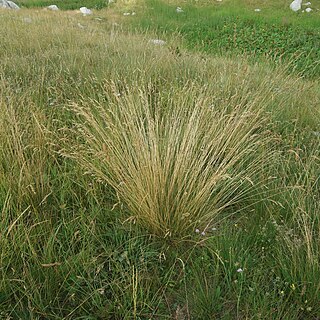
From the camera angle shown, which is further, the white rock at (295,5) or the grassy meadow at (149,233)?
the white rock at (295,5)

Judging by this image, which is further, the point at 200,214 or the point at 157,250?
the point at 200,214

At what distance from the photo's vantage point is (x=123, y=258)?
1879 mm

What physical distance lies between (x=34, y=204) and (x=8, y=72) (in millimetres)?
2424

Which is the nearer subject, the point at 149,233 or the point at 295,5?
the point at 149,233

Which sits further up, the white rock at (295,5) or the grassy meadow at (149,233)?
the white rock at (295,5)

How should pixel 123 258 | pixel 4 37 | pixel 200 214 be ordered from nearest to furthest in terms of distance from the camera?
pixel 123 258 < pixel 200 214 < pixel 4 37

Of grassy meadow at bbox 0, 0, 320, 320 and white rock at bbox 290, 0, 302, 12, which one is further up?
white rock at bbox 290, 0, 302, 12

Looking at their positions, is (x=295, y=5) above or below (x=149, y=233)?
above

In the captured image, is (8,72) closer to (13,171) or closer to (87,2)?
(13,171)

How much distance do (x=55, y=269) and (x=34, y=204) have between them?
0.57 metres

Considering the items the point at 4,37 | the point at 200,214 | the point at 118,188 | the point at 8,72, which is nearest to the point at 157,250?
the point at 200,214

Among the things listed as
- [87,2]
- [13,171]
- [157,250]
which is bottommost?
[87,2]

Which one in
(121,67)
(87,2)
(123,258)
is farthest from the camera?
(87,2)

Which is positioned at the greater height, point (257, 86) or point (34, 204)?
point (257, 86)
